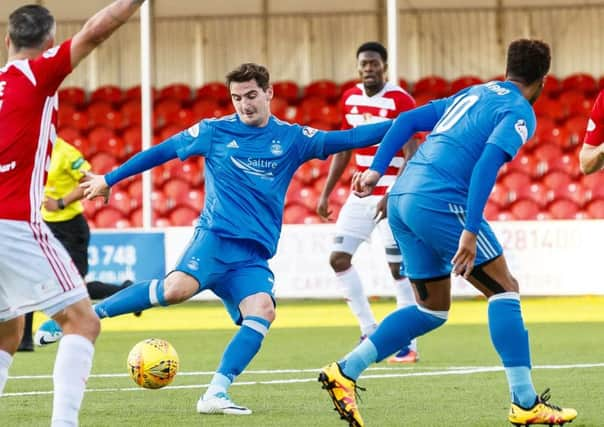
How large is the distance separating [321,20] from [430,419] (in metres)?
18.1

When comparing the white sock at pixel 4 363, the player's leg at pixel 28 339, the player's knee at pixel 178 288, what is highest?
the player's knee at pixel 178 288

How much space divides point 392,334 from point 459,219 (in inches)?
27.2

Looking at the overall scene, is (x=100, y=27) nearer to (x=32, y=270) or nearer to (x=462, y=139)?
(x=32, y=270)

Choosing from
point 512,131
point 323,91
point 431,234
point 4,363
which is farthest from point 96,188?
point 323,91

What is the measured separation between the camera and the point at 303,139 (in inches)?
309

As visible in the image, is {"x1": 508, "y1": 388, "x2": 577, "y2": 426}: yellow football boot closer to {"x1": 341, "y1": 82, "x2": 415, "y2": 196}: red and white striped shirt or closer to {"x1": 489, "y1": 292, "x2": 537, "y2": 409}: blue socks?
{"x1": 489, "y1": 292, "x2": 537, "y2": 409}: blue socks

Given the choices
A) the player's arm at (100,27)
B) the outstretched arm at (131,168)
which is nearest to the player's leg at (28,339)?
the outstretched arm at (131,168)

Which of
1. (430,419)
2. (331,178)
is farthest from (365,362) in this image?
(331,178)

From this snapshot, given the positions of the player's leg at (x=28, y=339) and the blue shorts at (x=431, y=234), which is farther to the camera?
the player's leg at (x=28, y=339)

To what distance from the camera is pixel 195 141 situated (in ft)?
25.7

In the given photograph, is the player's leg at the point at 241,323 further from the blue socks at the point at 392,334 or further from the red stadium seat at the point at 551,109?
the red stadium seat at the point at 551,109

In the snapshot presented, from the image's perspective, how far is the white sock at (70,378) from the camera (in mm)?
5449

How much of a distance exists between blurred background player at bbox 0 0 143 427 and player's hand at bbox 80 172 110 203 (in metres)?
1.36

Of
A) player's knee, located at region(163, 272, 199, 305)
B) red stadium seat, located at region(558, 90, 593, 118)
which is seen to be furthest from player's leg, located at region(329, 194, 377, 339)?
red stadium seat, located at region(558, 90, 593, 118)
